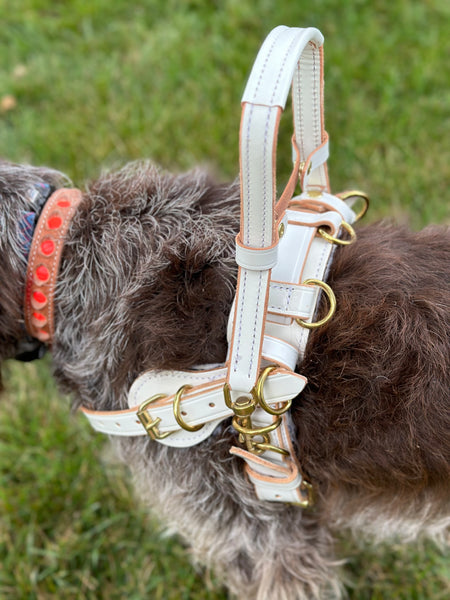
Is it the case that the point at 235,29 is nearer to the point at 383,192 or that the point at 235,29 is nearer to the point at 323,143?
the point at 383,192

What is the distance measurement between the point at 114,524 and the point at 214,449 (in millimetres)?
1144

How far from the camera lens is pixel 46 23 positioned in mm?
3990

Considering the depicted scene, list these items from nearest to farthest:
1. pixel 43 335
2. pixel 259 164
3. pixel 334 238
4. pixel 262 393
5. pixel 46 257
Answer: pixel 259 164
pixel 262 393
pixel 334 238
pixel 46 257
pixel 43 335

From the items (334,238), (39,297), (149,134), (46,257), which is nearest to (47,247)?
(46,257)

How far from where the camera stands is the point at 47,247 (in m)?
1.54

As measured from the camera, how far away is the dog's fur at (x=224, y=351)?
1.37 metres

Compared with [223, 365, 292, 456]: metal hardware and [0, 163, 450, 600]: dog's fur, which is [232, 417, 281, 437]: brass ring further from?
[0, 163, 450, 600]: dog's fur

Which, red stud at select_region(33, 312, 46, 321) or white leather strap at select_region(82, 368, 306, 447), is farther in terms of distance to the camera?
red stud at select_region(33, 312, 46, 321)

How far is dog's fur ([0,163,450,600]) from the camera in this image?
1373mm

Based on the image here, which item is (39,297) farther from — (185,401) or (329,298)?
(329,298)

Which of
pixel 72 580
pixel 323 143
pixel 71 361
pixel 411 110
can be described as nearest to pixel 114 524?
pixel 72 580

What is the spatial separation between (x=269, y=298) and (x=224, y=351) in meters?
0.23

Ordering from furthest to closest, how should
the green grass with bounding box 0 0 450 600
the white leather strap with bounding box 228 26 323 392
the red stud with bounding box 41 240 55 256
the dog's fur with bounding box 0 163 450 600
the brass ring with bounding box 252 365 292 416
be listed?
1. the green grass with bounding box 0 0 450 600
2. the red stud with bounding box 41 240 55 256
3. the dog's fur with bounding box 0 163 450 600
4. the brass ring with bounding box 252 365 292 416
5. the white leather strap with bounding box 228 26 323 392

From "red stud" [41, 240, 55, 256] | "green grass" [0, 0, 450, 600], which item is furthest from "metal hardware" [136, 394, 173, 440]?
"green grass" [0, 0, 450, 600]
